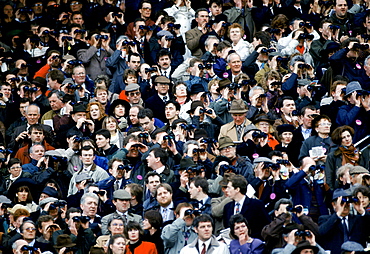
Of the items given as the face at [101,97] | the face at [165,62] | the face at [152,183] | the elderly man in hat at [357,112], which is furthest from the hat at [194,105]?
the face at [152,183]

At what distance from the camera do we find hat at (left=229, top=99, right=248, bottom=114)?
15.7 metres

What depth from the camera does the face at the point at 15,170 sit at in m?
15.5

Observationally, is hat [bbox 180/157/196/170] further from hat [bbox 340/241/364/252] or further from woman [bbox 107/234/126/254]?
hat [bbox 340/241/364/252]

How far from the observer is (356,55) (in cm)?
1725

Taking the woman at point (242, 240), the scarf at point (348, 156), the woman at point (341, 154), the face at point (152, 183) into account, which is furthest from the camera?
the scarf at point (348, 156)

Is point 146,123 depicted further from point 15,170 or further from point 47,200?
point 47,200

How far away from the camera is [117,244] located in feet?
42.3

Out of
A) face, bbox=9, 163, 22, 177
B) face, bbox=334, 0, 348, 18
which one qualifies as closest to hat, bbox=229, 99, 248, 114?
face, bbox=9, 163, 22, 177

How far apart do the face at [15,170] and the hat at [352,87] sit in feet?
15.1

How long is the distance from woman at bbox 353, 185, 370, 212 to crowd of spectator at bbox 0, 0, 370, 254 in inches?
1.0

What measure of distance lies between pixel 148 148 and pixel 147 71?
2401 millimetres

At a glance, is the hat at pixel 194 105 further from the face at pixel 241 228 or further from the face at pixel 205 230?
the face at pixel 241 228

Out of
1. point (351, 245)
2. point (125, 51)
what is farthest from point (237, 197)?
point (125, 51)

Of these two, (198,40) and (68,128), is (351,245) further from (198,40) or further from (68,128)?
(198,40)
